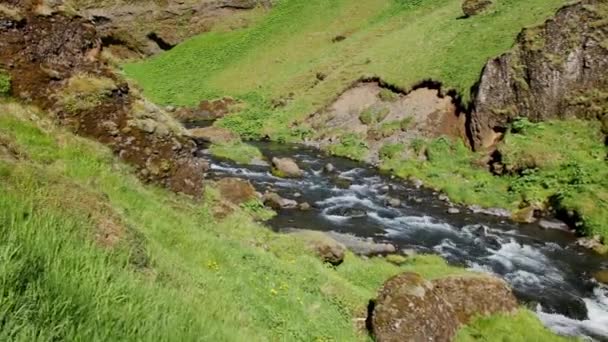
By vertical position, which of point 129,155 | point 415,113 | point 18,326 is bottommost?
point 415,113

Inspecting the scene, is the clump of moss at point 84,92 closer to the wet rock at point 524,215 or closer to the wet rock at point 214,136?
the wet rock at point 524,215


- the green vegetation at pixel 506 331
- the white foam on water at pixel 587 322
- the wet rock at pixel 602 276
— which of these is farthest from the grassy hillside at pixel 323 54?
the green vegetation at pixel 506 331

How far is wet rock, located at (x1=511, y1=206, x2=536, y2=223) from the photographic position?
96.4 feet

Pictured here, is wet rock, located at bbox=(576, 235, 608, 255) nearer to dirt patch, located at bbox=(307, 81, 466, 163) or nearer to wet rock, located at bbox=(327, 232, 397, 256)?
wet rock, located at bbox=(327, 232, 397, 256)

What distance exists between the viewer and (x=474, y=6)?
55156 millimetres

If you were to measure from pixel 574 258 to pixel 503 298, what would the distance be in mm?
9551

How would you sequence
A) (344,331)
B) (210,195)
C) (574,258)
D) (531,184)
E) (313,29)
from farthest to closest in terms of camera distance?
1. (313,29)
2. (531,184)
3. (574,258)
4. (210,195)
5. (344,331)

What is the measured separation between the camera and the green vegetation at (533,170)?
29.8 meters

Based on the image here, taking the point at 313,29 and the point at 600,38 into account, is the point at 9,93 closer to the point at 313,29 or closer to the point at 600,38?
the point at 600,38

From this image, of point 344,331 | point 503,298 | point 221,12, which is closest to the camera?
point 344,331

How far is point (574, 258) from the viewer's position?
2452 centimetres

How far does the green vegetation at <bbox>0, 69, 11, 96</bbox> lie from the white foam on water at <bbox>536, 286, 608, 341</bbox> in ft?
52.4

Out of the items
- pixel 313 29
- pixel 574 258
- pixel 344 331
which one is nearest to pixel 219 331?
pixel 344 331

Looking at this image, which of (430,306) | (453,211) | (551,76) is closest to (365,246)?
(453,211)
